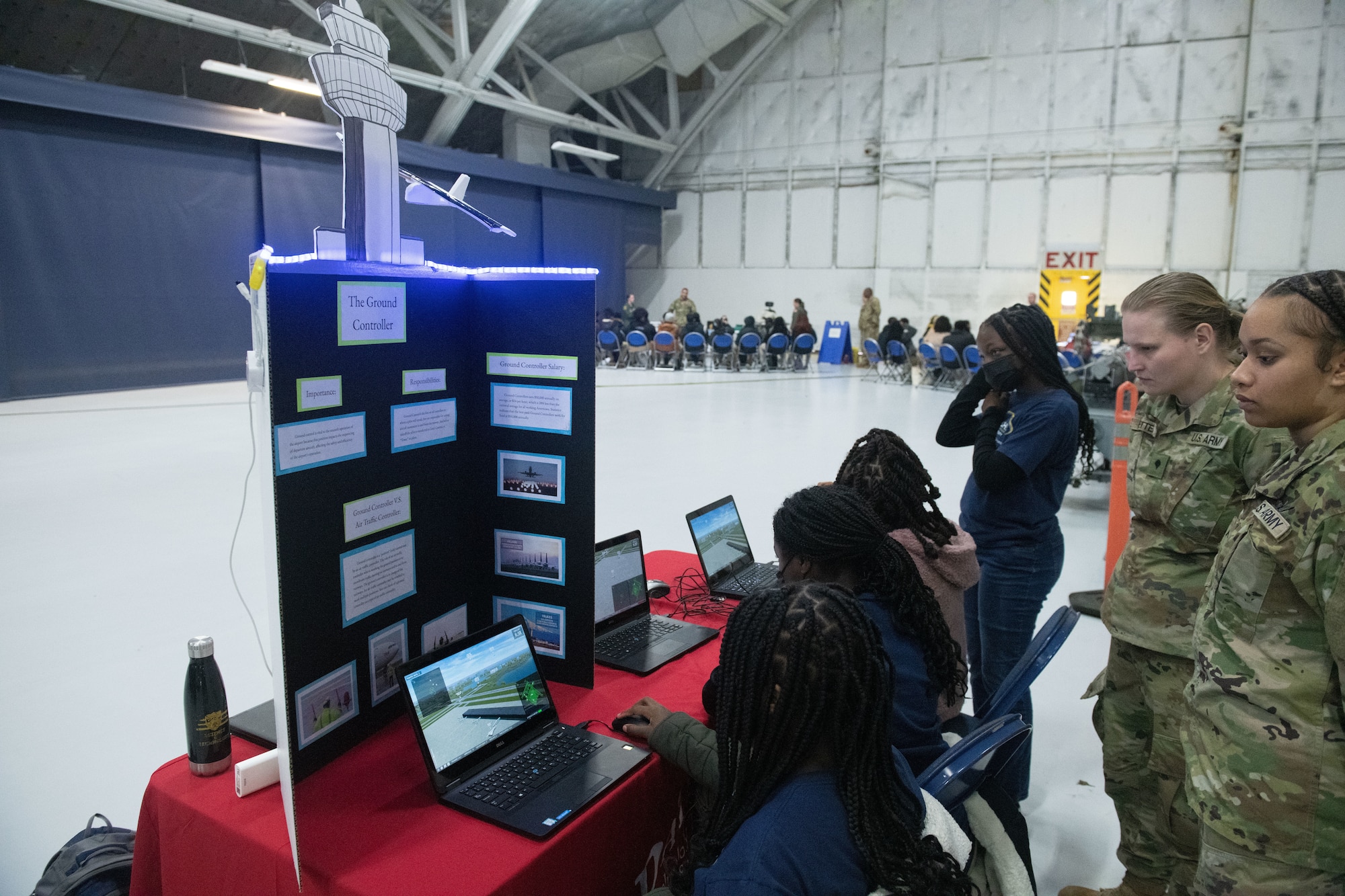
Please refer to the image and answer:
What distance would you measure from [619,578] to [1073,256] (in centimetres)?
1488

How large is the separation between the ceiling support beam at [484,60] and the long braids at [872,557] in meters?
11.8

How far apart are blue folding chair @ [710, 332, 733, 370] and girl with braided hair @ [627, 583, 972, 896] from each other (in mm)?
13779

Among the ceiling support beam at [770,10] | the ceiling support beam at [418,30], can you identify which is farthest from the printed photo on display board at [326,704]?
the ceiling support beam at [770,10]

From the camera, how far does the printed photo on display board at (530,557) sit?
1824 mm

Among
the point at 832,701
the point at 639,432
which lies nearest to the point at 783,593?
the point at 832,701

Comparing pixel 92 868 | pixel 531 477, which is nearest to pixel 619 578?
pixel 531 477

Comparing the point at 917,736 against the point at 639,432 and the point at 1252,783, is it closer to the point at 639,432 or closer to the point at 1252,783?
the point at 1252,783

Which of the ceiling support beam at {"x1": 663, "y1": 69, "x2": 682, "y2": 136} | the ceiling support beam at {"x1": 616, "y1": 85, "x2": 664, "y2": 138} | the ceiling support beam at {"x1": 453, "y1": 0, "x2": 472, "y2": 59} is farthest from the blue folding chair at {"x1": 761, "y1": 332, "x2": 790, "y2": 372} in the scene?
the ceiling support beam at {"x1": 453, "y1": 0, "x2": 472, "y2": 59}

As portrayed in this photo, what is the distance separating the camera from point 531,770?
147 cm

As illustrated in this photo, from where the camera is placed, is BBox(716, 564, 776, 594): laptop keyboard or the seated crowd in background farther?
the seated crowd in background

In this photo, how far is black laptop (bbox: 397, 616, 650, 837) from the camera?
1383 millimetres

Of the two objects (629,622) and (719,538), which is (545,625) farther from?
(719,538)

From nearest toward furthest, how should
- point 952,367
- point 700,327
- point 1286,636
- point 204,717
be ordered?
1. point 1286,636
2. point 204,717
3. point 952,367
4. point 700,327

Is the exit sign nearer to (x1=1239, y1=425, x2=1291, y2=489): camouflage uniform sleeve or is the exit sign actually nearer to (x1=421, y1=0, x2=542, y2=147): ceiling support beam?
(x1=421, y1=0, x2=542, y2=147): ceiling support beam
